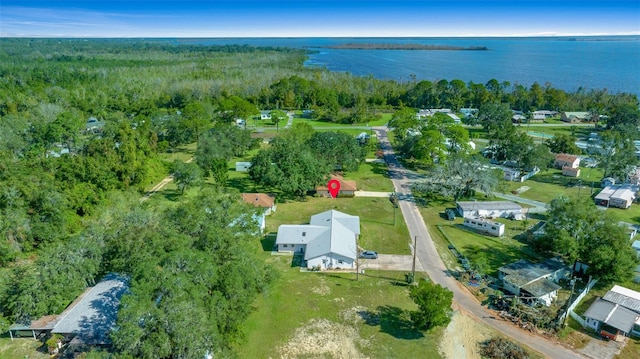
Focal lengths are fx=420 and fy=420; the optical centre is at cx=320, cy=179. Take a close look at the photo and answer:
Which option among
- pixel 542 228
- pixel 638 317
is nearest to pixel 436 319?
pixel 638 317

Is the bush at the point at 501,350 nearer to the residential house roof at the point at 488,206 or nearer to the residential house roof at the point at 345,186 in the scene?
the residential house roof at the point at 488,206

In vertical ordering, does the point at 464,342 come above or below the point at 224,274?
below

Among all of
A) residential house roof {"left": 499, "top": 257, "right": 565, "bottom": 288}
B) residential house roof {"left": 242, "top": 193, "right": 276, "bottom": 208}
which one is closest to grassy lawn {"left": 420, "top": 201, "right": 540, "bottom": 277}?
residential house roof {"left": 499, "top": 257, "right": 565, "bottom": 288}

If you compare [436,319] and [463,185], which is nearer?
[436,319]

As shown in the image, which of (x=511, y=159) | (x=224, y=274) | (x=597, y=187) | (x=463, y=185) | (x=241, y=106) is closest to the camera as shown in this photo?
(x=224, y=274)

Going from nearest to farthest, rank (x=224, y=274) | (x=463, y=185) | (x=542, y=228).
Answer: (x=224, y=274)
(x=542, y=228)
(x=463, y=185)

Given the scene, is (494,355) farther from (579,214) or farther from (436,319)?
(579,214)

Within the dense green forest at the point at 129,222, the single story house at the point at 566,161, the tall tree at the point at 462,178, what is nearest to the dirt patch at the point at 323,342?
the dense green forest at the point at 129,222
